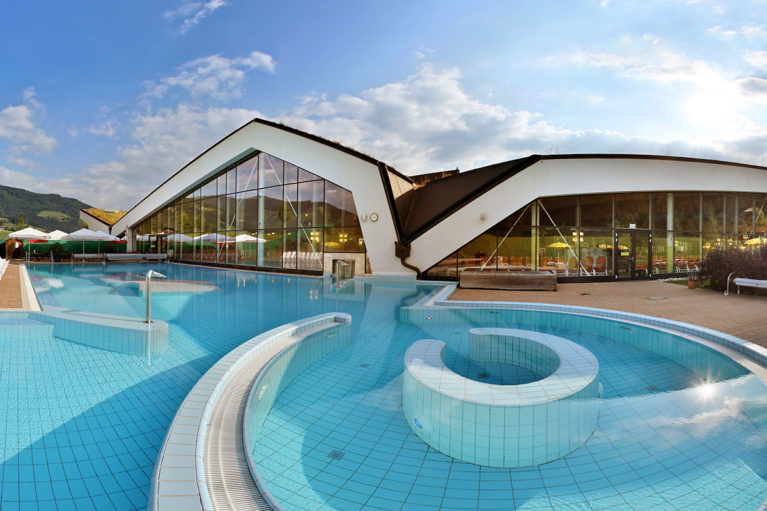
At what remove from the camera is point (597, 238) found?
13273 millimetres

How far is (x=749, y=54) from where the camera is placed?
29.3 feet

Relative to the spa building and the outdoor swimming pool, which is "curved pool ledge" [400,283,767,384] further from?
the spa building

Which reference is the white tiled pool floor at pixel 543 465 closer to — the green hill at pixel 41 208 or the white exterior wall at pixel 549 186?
the white exterior wall at pixel 549 186

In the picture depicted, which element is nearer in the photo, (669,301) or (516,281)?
(669,301)

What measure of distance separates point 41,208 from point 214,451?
14789 centimetres

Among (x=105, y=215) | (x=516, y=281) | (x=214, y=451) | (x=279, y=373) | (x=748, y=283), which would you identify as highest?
(x=105, y=215)

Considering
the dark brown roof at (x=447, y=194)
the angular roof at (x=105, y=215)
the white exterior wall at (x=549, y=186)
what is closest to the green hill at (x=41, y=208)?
the angular roof at (x=105, y=215)

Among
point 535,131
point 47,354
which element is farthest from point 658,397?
point 535,131

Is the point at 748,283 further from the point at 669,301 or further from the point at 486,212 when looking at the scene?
the point at 486,212

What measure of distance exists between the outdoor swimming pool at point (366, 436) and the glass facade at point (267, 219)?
10942mm

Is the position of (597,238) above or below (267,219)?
below

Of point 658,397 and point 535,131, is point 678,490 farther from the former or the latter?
point 535,131

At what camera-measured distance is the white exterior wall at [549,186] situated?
12242 millimetres

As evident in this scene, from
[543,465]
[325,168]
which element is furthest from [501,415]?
[325,168]
